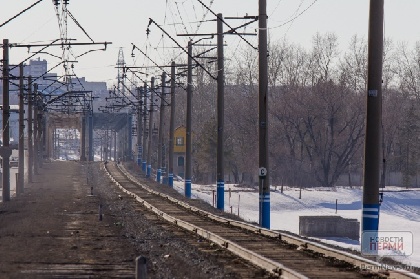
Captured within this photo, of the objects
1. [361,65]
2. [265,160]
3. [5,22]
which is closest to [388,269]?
[5,22]

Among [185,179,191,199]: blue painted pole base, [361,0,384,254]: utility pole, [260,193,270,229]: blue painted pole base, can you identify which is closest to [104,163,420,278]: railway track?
[361,0,384,254]: utility pole

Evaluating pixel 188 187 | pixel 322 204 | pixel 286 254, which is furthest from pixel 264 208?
pixel 322 204

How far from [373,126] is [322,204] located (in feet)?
219

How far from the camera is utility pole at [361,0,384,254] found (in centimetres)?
2334

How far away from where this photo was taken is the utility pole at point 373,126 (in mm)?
23344

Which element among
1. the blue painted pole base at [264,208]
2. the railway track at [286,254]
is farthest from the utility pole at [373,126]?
the blue painted pole base at [264,208]

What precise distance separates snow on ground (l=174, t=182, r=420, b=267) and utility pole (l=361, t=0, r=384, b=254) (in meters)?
45.4

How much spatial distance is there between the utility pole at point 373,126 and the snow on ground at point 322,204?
45406 mm

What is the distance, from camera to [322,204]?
89312 millimetres

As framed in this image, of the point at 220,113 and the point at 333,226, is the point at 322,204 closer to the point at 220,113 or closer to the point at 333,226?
the point at 333,226

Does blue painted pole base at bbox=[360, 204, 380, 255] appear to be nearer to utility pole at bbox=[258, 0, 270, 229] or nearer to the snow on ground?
utility pole at bbox=[258, 0, 270, 229]

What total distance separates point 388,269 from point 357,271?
0.72 metres

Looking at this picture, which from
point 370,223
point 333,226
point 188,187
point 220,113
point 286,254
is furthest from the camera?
point 188,187

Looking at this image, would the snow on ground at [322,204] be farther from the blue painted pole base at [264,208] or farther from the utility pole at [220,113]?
the blue painted pole base at [264,208]
